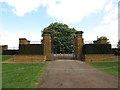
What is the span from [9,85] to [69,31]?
69985 millimetres

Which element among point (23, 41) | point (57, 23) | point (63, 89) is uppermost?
point (57, 23)

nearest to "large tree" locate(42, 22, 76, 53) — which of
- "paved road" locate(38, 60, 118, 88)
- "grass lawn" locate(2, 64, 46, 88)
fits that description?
"grass lawn" locate(2, 64, 46, 88)

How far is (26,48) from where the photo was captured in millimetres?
37875

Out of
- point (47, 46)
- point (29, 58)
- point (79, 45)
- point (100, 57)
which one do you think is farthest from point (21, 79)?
point (79, 45)

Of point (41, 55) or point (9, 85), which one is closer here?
point (9, 85)

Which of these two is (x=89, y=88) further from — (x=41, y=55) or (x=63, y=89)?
(x=41, y=55)

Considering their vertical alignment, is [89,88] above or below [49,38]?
below

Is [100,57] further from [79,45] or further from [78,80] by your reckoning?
[78,80]

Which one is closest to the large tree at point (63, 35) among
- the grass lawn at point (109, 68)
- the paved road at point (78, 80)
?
the grass lawn at point (109, 68)


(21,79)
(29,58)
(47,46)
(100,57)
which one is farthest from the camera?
(47,46)

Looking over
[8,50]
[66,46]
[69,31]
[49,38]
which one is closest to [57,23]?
[69,31]

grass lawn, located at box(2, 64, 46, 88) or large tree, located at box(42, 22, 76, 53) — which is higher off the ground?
large tree, located at box(42, 22, 76, 53)

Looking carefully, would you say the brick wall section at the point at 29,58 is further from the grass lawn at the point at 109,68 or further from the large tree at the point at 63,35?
the large tree at the point at 63,35

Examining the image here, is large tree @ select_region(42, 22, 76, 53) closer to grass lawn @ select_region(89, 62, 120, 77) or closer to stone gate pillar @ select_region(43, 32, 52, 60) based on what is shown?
stone gate pillar @ select_region(43, 32, 52, 60)
